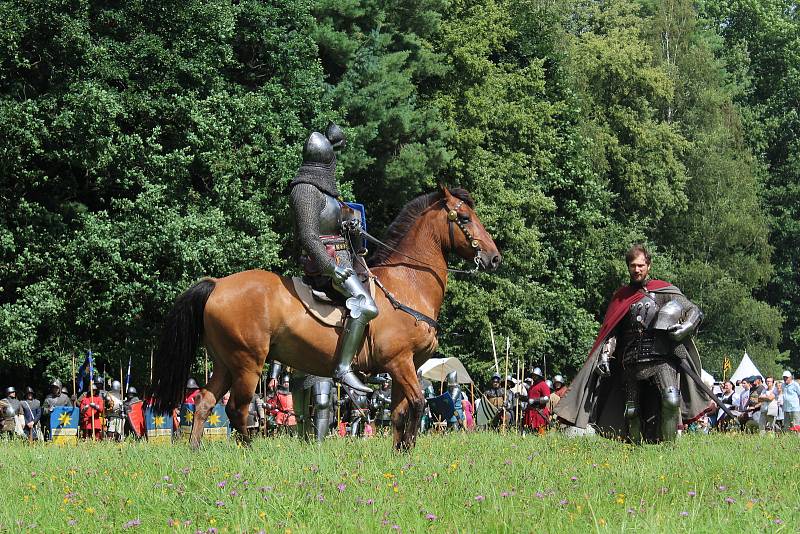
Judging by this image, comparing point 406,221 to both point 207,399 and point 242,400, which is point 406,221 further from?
point 207,399

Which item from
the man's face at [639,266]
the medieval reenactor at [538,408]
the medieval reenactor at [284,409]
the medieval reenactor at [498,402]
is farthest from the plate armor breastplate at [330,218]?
the medieval reenactor at [498,402]

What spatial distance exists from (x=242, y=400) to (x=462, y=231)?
293 cm

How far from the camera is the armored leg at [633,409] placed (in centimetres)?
1211

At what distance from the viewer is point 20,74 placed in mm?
23328

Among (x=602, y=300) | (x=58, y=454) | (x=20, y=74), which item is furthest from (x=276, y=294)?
(x=602, y=300)

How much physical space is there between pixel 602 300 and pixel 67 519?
35.3 meters

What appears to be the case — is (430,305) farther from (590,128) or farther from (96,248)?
(590,128)

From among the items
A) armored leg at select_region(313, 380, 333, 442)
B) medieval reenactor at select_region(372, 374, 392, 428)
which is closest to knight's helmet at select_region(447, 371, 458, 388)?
medieval reenactor at select_region(372, 374, 392, 428)

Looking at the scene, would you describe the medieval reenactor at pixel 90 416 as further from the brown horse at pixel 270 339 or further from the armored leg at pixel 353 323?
the armored leg at pixel 353 323

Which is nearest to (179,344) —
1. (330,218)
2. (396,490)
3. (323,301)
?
(323,301)

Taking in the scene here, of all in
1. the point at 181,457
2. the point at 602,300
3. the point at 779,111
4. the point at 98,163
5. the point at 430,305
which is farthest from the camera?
the point at 779,111

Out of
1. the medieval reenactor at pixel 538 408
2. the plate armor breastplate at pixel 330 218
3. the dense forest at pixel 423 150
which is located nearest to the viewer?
the plate armor breastplate at pixel 330 218

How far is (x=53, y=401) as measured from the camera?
21812 millimetres

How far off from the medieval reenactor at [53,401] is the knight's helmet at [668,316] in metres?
13.3
